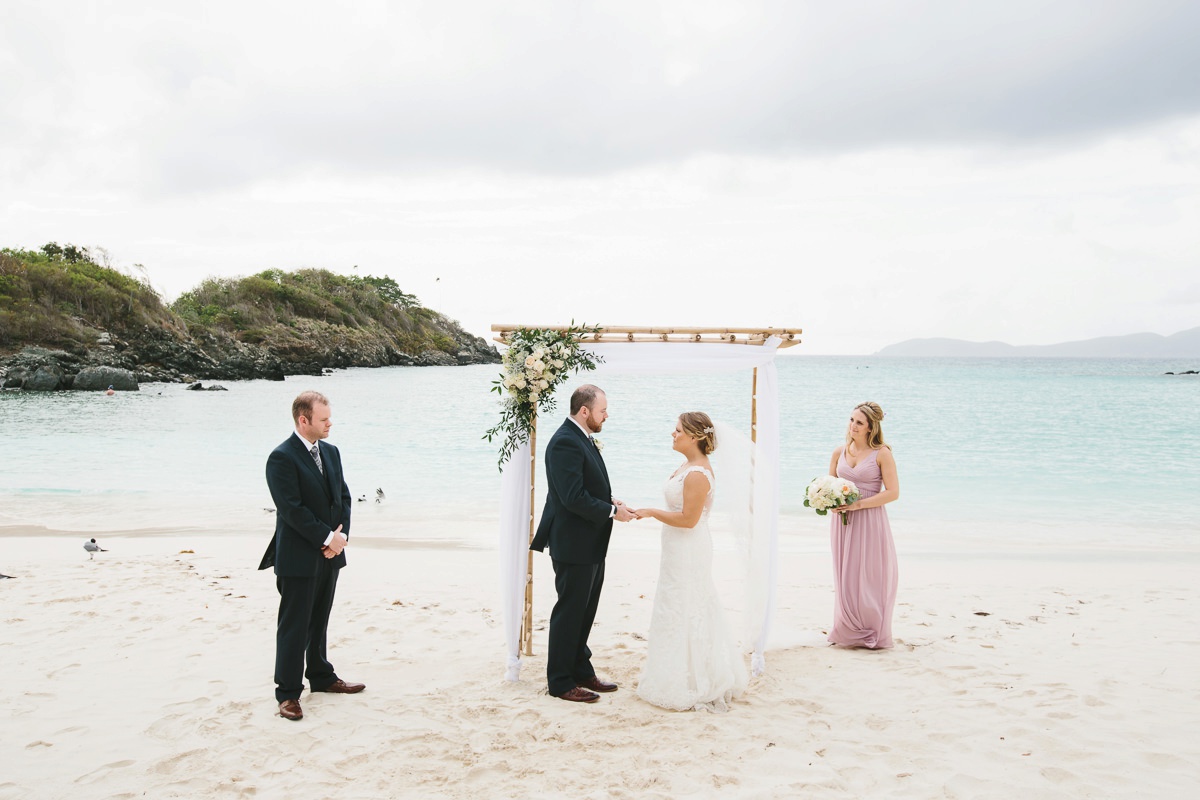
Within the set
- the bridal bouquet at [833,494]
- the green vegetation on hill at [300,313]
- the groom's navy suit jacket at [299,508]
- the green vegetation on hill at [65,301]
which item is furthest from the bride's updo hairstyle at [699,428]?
the green vegetation on hill at [300,313]

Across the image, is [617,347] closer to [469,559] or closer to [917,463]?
[469,559]

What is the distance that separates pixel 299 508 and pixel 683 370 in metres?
2.52

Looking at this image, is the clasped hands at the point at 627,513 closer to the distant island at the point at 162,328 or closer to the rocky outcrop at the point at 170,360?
the rocky outcrop at the point at 170,360

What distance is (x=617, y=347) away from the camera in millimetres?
5172

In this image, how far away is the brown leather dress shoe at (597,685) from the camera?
4.65 metres

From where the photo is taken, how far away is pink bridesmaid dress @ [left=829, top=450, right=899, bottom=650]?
545 cm

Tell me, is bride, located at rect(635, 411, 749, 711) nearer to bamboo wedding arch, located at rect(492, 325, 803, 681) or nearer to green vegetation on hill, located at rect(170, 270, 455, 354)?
bamboo wedding arch, located at rect(492, 325, 803, 681)

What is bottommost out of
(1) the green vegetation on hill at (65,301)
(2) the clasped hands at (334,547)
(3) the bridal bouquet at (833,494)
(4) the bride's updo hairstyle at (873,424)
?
(2) the clasped hands at (334,547)

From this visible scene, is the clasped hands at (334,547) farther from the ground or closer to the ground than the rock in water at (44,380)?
closer to the ground

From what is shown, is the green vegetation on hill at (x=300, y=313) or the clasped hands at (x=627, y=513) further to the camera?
the green vegetation on hill at (x=300, y=313)

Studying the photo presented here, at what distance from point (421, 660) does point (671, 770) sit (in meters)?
2.20

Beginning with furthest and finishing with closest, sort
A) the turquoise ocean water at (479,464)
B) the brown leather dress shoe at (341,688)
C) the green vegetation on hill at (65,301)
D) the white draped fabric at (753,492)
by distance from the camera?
the green vegetation on hill at (65,301) → the turquoise ocean water at (479,464) → the white draped fabric at (753,492) → the brown leather dress shoe at (341,688)

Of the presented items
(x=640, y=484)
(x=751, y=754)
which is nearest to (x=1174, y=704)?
(x=751, y=754)

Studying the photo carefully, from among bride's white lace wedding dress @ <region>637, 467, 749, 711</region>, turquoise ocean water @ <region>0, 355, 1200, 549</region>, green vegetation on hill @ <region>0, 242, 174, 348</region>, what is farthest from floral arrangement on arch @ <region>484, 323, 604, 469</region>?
green vegetation on hill @ <region>0, 242, 174, 348</region>
